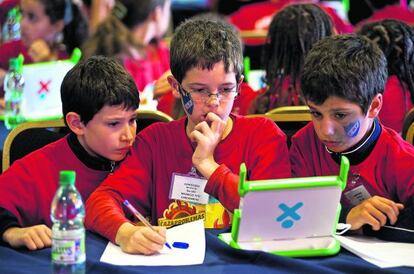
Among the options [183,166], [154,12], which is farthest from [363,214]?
[154,12]

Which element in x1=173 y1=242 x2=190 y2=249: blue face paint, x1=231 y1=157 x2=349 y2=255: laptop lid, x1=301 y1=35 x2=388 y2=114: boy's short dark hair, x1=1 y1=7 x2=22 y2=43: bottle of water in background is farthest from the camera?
x1=1 y1=7 x2=22 y2=43: bottle of water in background

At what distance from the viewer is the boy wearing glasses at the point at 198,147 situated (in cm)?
223

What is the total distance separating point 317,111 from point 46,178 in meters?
0.83

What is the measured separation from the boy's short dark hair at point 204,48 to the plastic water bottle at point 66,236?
618 millimetres

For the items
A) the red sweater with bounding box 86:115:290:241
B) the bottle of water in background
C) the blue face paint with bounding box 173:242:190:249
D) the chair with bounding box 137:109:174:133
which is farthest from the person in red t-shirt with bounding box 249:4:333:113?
the bottle of water in background

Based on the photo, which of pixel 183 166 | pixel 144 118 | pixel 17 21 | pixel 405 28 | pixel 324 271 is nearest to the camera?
pixel 324 271

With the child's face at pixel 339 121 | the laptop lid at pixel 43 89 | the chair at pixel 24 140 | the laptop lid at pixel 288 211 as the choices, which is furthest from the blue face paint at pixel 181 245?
the laptop lid at pixel 43 89

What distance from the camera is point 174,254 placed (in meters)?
1.92

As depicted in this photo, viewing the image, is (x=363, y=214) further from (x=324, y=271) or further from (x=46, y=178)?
(x=46, y=178)

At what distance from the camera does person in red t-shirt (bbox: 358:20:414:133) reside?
323 centimetres

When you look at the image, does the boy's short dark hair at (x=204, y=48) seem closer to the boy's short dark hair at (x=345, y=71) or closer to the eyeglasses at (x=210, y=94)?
the eyeglasses at (x=210, y=94)

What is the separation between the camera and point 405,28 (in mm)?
3273

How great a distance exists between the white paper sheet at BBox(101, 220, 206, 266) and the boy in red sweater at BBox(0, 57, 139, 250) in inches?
15.4

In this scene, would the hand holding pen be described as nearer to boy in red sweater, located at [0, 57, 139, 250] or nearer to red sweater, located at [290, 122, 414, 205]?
boy in red sweater, located at [0, 57, 139, 250]
